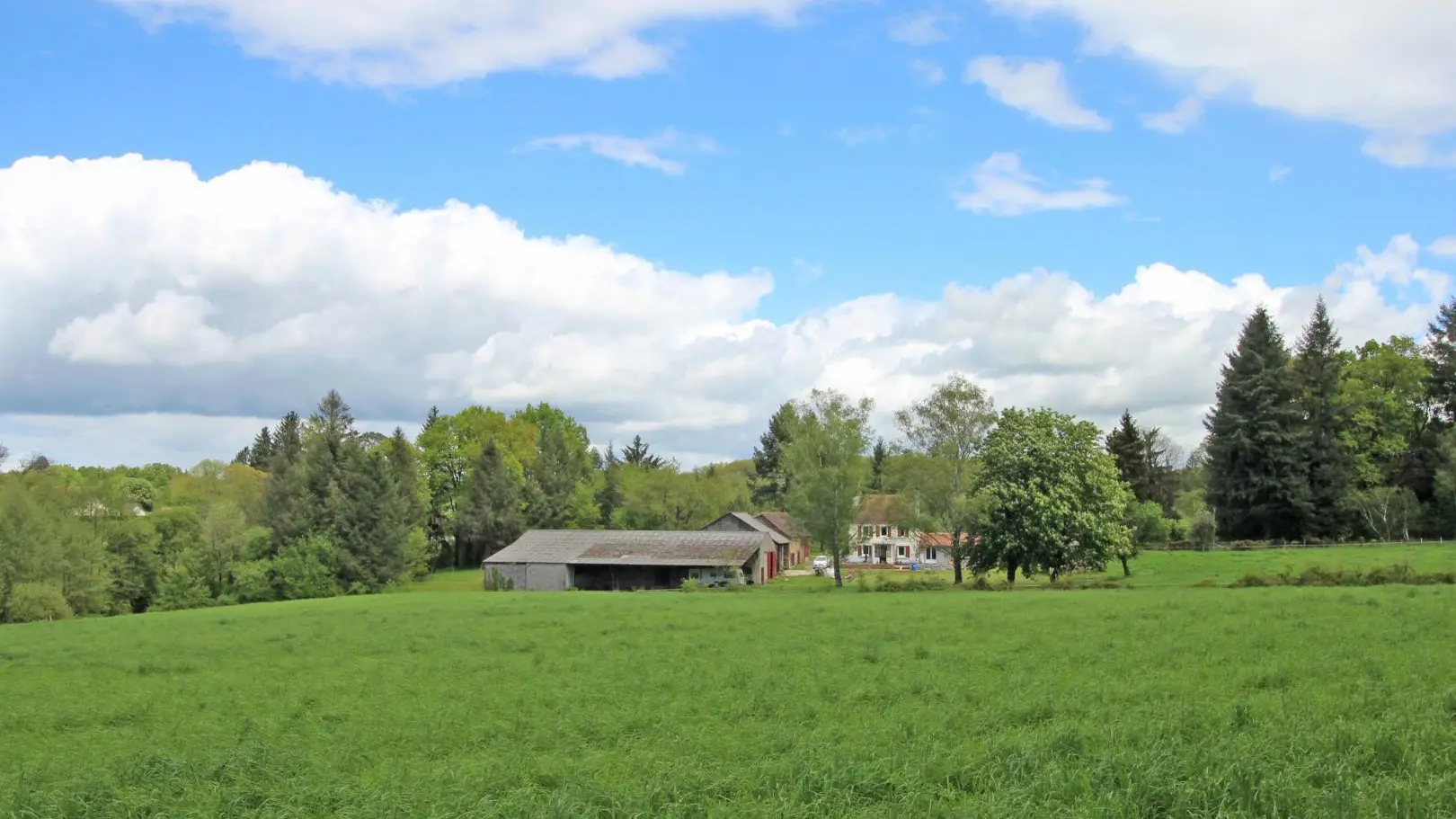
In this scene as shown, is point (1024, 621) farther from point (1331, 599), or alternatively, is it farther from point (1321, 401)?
point (1321, 401)

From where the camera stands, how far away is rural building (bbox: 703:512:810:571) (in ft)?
272

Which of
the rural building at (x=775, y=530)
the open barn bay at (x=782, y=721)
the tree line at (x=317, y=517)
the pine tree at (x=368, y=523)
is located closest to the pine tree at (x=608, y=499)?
the tree line at (x=317, y=517)

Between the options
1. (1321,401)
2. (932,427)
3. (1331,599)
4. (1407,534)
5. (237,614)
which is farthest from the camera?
(1321,401)

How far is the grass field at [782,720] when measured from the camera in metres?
9.16

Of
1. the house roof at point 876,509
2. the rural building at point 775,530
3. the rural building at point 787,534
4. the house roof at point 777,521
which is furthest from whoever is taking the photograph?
the house roof at point 777,521

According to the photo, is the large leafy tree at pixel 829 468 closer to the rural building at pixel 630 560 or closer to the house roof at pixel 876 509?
the house roof at pixel 876 509

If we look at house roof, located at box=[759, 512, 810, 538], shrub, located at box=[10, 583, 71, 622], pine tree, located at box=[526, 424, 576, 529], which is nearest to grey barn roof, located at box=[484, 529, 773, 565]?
pine tree, located at box=[526, 424, 576, 529]

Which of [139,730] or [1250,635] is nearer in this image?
[139,730]

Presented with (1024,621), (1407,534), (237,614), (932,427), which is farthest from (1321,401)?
(237,614)

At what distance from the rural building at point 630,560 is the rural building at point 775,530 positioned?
408 centimetres

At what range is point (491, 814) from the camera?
898cm

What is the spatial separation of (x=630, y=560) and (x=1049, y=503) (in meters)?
32.8

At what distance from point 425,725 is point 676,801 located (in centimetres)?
582

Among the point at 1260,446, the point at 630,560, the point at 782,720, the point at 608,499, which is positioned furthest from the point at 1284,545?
the point at 608,499
